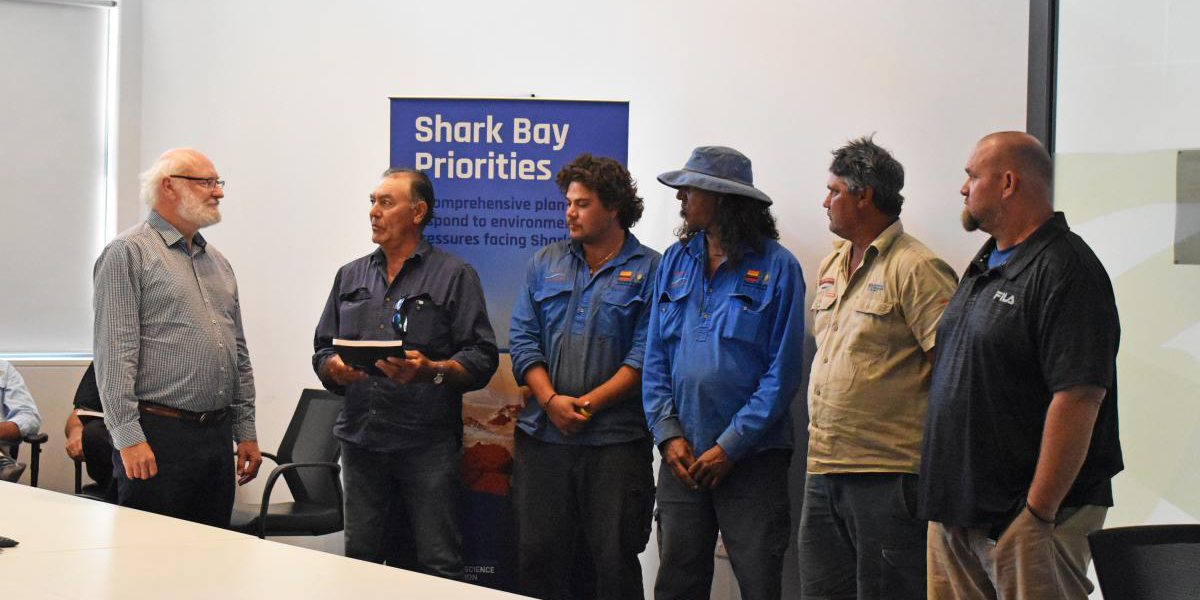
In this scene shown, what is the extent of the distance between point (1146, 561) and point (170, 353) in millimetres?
3060

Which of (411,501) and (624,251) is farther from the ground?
(624,251)

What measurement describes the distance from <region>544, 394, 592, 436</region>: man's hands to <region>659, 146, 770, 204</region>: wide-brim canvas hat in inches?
33.1

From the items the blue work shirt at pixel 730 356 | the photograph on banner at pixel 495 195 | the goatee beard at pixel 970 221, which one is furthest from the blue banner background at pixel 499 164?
the goatee beard at pixel 970 221

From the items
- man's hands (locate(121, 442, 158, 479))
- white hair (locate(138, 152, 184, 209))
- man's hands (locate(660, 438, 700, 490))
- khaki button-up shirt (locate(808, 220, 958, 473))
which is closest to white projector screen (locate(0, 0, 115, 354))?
white hair (locate(138, 152, 184, 209))

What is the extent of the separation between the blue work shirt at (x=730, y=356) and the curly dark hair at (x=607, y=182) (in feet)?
1.49

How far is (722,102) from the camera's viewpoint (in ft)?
15.9

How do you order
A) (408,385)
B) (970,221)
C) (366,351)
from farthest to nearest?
(408,385), (366,351), (970,221)

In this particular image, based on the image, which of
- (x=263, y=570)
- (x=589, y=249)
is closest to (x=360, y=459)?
(x=589, y=249)

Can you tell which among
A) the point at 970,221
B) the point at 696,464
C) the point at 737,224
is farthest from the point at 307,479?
the point at 970,221

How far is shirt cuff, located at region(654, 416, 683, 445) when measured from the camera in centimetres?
385

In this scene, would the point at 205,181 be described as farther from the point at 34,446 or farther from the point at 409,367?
the point at 34,446

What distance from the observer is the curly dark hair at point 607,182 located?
168 inches

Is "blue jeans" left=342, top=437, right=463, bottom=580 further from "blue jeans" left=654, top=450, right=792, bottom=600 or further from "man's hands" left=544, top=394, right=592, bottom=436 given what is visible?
"blue jeans" left=654, top=450, right=792, bottom=600

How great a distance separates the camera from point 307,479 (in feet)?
17.0
